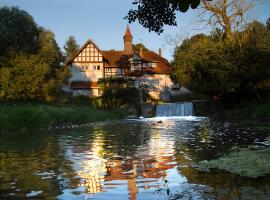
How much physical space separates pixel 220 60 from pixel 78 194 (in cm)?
3321

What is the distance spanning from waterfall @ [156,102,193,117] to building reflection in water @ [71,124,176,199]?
35079 millimetres

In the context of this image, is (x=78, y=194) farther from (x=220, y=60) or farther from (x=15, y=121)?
(x=220, y=60)

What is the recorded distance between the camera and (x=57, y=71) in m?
54.6

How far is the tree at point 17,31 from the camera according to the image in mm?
49469

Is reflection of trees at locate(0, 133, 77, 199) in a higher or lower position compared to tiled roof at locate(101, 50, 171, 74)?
lower

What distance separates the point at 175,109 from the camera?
52.9 metres

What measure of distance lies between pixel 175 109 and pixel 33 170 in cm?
4232

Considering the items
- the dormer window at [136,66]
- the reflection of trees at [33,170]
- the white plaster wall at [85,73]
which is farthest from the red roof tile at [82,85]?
the reflection of trees at [33,170]

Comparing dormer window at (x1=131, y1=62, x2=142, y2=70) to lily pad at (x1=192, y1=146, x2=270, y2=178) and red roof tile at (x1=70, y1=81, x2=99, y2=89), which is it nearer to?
red roof tile at (x1=70, y1=81, x2=99, y2=89)

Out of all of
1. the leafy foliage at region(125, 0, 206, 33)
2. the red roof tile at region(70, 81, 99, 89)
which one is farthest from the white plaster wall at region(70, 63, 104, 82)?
the leafy foliage at region(125, 0, 206, 33)

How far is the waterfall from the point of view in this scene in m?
52.0

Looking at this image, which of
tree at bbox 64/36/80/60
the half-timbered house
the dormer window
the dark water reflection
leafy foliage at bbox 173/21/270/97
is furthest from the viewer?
tree at bbox 64/36/80/60

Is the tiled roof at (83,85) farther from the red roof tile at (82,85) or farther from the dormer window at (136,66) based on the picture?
the dormer window at (136,66)

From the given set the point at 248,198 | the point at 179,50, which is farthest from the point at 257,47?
the point at 248,198
